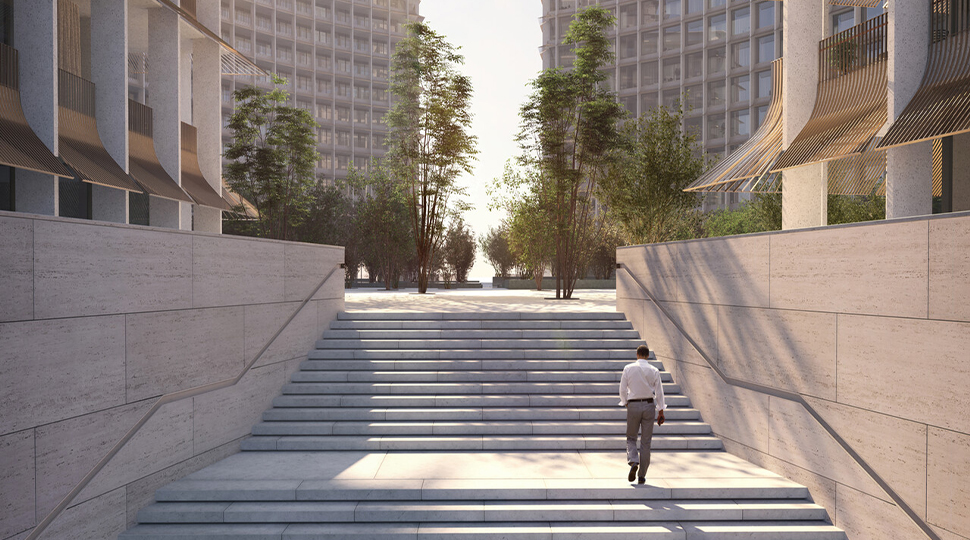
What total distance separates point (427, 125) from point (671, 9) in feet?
153

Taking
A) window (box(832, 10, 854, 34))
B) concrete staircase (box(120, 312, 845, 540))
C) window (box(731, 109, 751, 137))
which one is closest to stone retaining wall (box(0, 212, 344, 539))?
concrete staircase (box(120, 312, 845, 540))

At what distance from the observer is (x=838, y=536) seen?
5.97m

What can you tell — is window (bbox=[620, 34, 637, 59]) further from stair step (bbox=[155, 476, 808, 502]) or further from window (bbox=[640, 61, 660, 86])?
stair step (bbox=[155, 476, 808, 502])

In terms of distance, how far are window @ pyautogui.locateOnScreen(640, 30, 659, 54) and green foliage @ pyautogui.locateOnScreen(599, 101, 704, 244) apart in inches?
1710

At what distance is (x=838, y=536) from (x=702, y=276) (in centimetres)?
404

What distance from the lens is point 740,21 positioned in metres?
51.4

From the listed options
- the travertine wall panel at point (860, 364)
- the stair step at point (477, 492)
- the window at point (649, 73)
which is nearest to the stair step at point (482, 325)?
the travertine wall panel at point (860, 364)

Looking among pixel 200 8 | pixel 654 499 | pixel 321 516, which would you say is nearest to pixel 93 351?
pixel 321 516

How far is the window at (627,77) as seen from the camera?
59.2 meters

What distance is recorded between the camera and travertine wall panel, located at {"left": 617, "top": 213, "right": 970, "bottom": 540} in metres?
4.94

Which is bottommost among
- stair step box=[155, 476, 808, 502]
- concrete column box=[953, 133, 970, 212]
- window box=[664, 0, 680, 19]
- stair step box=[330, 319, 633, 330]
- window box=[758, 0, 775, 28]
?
stair step box=[155, 476, 808, 502]

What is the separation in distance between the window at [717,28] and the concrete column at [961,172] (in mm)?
47991

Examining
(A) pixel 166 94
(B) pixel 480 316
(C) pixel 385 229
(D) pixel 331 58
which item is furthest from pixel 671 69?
(B) pixel 480 316

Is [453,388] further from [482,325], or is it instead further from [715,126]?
[715,126]
